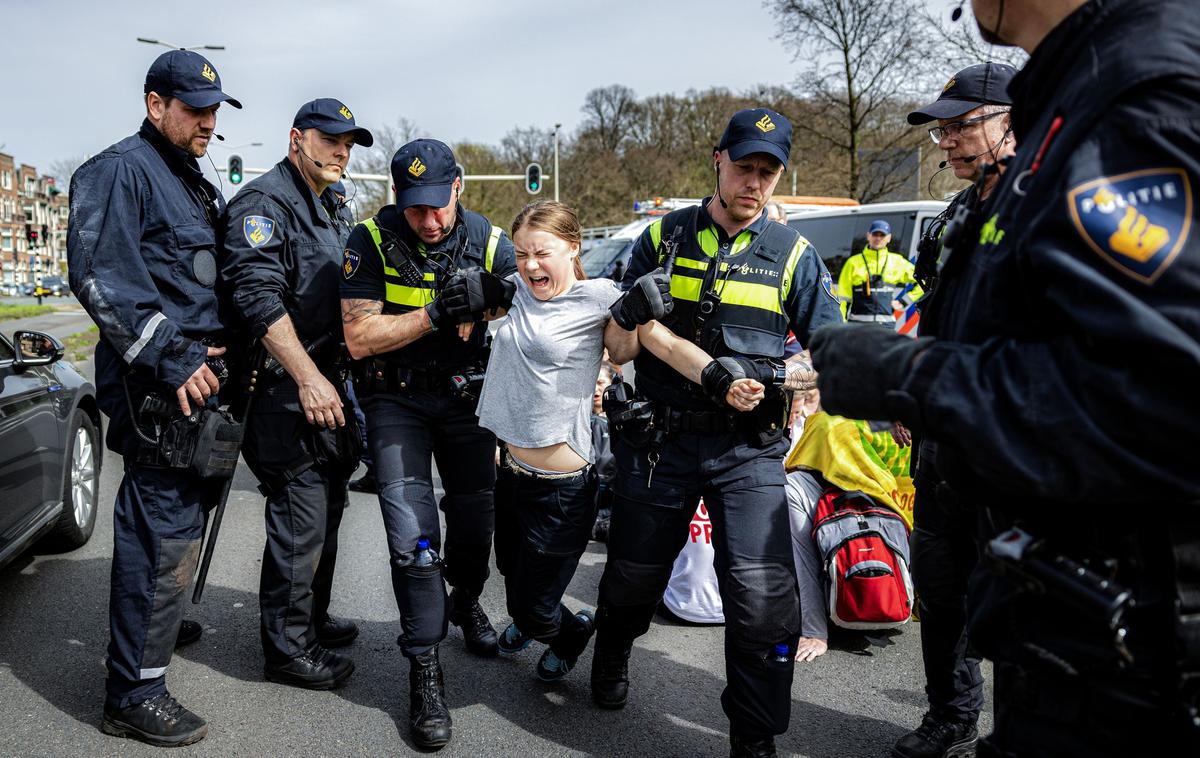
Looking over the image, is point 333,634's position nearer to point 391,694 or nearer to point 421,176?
point 391,694

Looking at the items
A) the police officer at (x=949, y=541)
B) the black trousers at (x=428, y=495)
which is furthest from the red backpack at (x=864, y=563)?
the black trousers at (x=428, y=495)

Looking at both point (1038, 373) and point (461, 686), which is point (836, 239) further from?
point (1038, 373)

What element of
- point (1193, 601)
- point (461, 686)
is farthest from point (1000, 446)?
point (461, 686)

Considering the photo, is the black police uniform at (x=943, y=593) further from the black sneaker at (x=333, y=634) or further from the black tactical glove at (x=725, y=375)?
the black sneaker at (x=333, y=634)

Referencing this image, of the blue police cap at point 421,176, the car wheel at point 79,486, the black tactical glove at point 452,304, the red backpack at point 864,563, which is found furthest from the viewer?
the car wheel at point 79,486

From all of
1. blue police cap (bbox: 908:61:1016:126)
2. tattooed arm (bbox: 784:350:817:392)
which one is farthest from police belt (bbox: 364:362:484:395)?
blue police cap (bbox: 908:61:1016:126)

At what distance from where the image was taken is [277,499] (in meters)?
3.52

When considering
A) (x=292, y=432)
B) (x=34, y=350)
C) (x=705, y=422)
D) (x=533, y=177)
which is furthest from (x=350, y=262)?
(x=533, y=177)

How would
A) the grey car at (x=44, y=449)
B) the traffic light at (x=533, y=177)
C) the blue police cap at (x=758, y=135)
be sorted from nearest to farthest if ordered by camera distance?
the blue police cap at (x=758, y=135), the grey car at (x=44, y=449), the traffic light at (x=533, y=177)

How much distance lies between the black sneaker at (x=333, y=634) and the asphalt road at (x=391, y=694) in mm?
53

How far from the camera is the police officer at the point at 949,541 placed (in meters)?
2.88

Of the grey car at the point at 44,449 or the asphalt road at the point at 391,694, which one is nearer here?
the asphalt road at the point at 391,694

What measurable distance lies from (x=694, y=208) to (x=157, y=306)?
1.98 meters

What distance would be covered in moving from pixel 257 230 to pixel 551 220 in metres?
1.16
